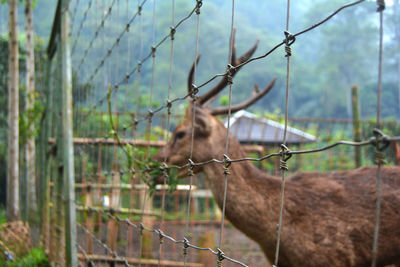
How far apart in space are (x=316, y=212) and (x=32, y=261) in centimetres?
249

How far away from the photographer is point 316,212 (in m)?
2.89

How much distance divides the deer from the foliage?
4.97 feet

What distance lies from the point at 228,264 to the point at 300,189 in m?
2.17

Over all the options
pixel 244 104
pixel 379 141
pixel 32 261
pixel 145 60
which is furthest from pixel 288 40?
pixel 32 261

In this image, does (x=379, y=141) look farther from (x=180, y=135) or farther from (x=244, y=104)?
(x=244, y=104)

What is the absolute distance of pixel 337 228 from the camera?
2793mm

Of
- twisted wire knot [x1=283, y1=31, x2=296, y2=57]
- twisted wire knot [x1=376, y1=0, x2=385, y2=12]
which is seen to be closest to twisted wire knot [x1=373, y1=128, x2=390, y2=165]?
twisted wire knot [x1=376, y1=0, x2=385, y2=12]

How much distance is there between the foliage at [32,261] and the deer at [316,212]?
1514 mm

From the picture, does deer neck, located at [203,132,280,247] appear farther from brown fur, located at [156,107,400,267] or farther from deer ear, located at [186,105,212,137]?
deer ear, located at [186,105,212,137]

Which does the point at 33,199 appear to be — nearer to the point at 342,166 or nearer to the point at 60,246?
the point at 60,246

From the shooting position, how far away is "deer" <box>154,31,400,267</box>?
2725mm

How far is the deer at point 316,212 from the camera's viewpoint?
2.72 m

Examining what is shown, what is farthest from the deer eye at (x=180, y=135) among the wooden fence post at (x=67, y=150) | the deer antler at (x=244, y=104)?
the wooden fence post at (x=67, y=150)

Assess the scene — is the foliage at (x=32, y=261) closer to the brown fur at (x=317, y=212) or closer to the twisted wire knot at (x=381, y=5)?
the brown fur at (x=317, y=212)
